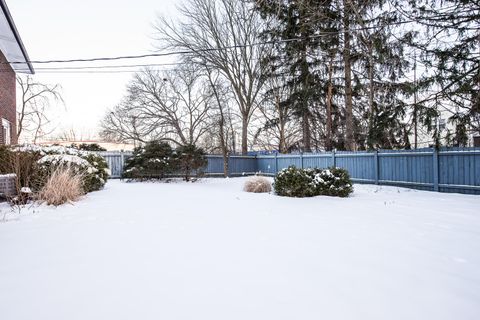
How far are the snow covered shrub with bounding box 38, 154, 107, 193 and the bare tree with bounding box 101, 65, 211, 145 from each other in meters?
14.2

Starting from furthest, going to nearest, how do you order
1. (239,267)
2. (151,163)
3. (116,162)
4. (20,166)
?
(116,162) → (151,163) → (20,166) → (239,267)

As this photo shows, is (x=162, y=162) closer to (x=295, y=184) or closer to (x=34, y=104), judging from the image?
(x=295, y=184)

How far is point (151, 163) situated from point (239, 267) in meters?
10.6

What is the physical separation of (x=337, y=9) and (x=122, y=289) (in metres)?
13.4

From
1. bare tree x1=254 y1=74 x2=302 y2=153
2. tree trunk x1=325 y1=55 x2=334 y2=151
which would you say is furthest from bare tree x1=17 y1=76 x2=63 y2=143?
tree trunk x1=325 y1=55 x2=334 y2=151

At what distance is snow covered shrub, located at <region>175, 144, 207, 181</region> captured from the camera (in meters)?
12.9

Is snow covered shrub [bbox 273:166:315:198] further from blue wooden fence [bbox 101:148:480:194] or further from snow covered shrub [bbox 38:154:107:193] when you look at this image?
snow covered shrub [bbox 38:154:107:193]

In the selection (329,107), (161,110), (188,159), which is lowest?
(188,159)

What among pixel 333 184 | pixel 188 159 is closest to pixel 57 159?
pixel 188 159

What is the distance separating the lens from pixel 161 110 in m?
23.3

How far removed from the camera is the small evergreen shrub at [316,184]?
7.20 meters

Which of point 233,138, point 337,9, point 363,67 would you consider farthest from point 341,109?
point 233,138

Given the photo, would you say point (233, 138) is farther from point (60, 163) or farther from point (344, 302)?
point (344, 302)

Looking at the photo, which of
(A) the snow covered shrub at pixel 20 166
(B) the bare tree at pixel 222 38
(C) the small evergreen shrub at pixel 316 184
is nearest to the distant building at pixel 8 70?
(A) the snow covered shrub at pixel 20 166
